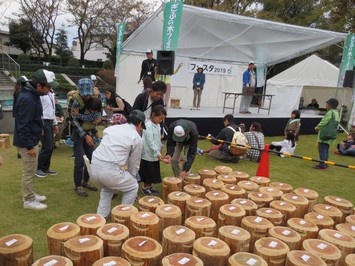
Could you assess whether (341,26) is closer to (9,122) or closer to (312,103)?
(312,103)

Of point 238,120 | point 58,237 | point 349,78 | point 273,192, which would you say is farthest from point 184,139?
point 349,78

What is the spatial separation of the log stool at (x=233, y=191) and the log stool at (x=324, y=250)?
1.13m

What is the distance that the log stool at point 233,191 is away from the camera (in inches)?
147

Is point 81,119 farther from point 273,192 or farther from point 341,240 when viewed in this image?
point 341,240

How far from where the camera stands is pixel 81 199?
4199 mm

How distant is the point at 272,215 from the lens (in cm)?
322

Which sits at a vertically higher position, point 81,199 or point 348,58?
point 348,58

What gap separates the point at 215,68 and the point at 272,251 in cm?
1215

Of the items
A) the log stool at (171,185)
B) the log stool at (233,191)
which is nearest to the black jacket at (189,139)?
the log stool at (171,185)

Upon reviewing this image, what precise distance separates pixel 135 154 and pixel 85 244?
1161 millimetres

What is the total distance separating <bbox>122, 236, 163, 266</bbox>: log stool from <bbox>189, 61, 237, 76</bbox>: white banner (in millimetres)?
11303

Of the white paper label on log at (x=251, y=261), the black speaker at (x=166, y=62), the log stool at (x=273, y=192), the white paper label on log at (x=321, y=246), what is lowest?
the white paper label on log at (x=251, y=261)

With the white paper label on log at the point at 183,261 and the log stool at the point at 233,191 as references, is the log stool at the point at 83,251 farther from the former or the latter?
the log stool at the point at 233,191

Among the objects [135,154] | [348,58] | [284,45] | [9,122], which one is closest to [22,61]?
[9,122]
